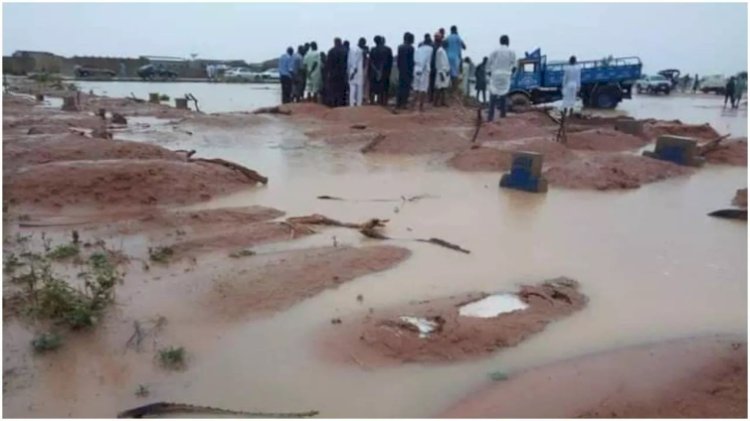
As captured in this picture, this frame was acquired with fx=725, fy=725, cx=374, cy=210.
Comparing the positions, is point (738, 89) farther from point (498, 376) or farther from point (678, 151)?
point (498, 376)

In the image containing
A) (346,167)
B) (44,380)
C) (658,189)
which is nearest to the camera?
(44,380)

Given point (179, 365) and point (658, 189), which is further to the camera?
point (658, 189)

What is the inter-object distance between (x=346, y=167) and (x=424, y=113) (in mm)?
6117

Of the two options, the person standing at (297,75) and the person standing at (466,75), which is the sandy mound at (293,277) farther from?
the person standing at (466,75)

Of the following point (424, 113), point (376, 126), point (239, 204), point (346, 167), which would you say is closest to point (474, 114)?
point (424, 113)

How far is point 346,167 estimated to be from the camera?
373 inches

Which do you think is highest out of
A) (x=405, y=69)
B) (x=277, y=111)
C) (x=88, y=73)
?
(x=405, y=69)

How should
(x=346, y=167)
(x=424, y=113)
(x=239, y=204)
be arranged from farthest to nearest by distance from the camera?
1. (x=424, y=113)
2. (x=346, y=167)
3. (x=239, y=204)

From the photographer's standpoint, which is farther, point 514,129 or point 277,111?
point 277,111

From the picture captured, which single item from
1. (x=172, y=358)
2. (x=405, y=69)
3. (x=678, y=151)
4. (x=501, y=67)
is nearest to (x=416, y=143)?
(x=501, y=67)

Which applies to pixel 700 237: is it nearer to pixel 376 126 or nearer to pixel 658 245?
pixel 658 245

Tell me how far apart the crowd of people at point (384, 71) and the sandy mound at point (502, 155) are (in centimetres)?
295

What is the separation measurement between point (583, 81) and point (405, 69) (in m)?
8.60

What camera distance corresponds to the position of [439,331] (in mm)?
3744
